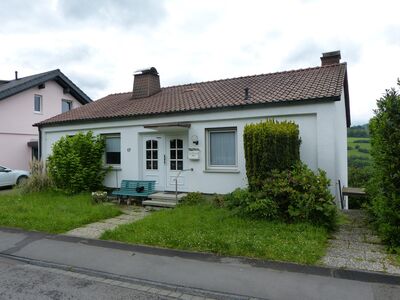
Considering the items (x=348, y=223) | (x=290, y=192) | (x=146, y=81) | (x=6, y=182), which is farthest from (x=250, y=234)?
(x=6, y=182)

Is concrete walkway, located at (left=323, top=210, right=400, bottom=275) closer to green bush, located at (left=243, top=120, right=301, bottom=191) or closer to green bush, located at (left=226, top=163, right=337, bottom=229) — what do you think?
green bush, located at (left=226, top=163, right=337, bottom=229)

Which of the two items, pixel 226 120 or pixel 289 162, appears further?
pixel 226 120

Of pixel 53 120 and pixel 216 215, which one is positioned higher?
pixel 53 120

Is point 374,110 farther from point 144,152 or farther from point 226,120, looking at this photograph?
point 144,152

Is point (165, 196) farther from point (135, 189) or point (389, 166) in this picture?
point (389, 166)

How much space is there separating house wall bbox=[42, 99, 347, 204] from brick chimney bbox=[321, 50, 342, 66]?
324 centimetres

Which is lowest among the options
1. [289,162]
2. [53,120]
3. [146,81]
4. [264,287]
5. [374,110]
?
[264,287]

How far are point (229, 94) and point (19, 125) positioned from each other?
1507 cm

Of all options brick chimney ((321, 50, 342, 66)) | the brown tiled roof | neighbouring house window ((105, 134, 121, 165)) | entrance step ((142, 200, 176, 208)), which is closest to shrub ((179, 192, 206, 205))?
entrance step ((142, 200, 176, 208))

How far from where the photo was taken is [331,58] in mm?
13125

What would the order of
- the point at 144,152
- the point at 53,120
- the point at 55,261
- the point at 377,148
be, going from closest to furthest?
1. the point at 55,261
2. the point at 377,148
3. the point at 144,152
4. the point at 53,120

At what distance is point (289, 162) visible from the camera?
801cm

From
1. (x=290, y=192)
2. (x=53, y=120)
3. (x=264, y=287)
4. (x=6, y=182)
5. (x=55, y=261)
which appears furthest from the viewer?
(x=6, y=182)

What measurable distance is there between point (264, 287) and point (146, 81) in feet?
40.9
